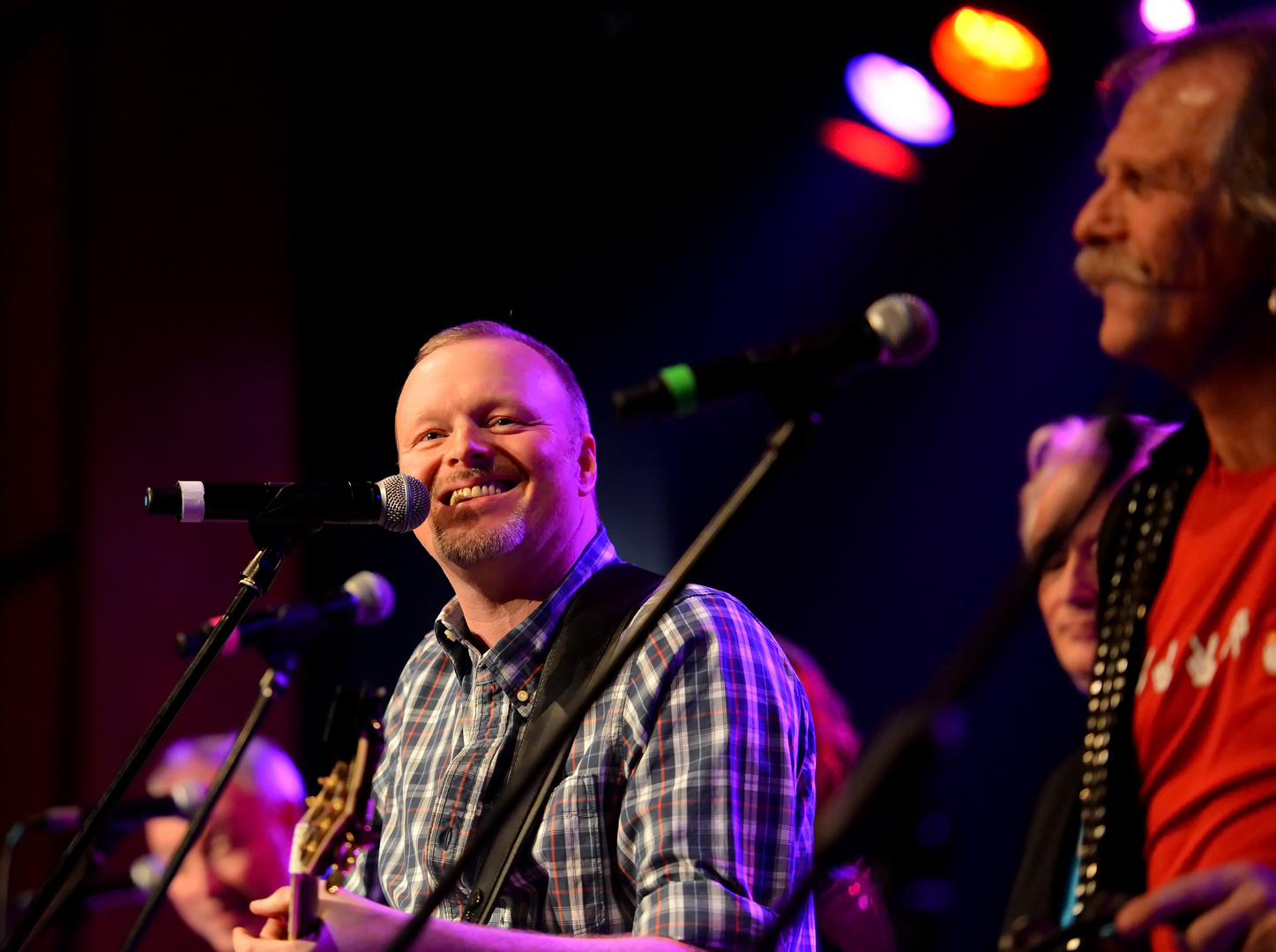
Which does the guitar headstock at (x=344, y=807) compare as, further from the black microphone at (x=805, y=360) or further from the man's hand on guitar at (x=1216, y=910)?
the man's hand on guitar at (x=1216, y=910)

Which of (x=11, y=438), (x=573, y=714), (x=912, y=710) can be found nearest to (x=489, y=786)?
(x=573, y=714)

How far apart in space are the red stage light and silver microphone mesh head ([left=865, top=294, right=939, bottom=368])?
2.33 meters

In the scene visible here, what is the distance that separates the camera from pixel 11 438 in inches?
205

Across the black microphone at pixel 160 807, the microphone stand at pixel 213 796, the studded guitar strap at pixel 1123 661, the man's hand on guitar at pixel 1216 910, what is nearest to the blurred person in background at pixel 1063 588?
the studded guitar strap at pixel 1123 661

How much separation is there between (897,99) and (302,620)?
232 cm

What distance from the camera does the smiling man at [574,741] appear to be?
1923 millimetres

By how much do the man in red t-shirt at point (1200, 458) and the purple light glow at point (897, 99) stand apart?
6.93ft

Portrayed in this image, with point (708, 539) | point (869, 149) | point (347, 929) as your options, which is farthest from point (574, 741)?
point (869, 149)

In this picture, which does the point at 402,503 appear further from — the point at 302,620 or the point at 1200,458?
the point at 1200,458

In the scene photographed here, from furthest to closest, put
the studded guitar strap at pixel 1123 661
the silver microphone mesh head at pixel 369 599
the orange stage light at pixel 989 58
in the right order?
the orange stage light at pixel 989 58 → the silver microphone mesh head at pixel 369 599 → the studded guitar strap at pixel 1123 661

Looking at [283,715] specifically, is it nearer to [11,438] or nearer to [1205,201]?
[11,438]

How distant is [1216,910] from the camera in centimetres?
116

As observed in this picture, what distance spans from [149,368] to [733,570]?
2.74 metres

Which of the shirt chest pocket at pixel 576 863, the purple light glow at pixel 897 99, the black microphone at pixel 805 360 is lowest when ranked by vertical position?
the shirt chest pocket at pixel 576 863
